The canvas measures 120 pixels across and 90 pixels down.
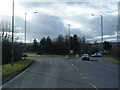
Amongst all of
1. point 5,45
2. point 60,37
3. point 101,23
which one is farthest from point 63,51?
point 5,45

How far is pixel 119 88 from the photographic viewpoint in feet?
36.0

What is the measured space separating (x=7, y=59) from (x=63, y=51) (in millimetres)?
69529

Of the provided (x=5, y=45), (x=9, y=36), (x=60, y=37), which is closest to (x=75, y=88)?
(x=5, y=45)

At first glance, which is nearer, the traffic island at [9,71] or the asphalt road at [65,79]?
the asphalt road at [65,79]

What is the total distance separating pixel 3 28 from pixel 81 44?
6845 cm

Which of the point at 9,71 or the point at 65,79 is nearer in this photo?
the point at 65,79

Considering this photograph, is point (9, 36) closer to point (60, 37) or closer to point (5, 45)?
point (5, 45)

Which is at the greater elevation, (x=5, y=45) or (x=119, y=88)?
(x=5, y=45)

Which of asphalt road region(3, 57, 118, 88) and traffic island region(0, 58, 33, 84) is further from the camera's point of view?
traffic island region(0, 58, 33, 84)

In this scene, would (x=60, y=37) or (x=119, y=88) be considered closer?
(x=119, y=88)

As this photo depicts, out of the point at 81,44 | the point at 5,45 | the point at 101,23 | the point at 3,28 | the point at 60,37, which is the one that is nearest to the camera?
the point at 5,45

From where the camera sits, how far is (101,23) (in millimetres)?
49219

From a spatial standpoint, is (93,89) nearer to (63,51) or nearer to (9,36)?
(9,36)

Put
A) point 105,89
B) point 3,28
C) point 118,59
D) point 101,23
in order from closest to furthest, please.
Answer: point 105,89
point 3,28
point 118,59
point 101,23
